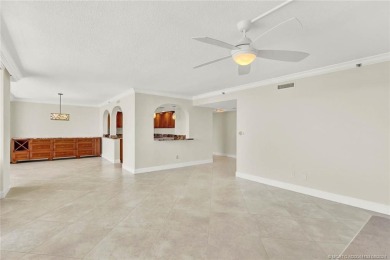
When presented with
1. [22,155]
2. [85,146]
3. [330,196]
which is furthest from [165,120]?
[330,196]

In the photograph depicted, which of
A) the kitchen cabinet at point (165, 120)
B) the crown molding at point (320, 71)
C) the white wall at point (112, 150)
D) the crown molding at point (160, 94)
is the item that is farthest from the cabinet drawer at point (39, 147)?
the crown molding at point (320, 71)

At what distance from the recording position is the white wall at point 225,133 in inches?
338

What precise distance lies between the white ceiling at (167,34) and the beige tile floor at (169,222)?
2.49 m

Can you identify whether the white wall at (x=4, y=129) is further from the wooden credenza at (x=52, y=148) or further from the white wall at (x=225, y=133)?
the white wall at (x=225, y=133)

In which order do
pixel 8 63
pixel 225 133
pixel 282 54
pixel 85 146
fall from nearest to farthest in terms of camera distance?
pixel 282 54, pixel 8 63, pixel 85 146, pixel 225 133

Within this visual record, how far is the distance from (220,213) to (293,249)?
1.11m

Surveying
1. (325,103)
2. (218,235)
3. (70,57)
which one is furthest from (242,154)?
(70,57)

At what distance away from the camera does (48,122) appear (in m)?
7.98

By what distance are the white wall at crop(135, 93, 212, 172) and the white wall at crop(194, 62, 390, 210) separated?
2397 mm

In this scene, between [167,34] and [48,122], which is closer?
[167,34]

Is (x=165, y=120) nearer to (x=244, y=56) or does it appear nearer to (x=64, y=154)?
(x=64, y=154)

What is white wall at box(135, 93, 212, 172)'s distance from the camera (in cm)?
543

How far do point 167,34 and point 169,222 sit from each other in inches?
99.3

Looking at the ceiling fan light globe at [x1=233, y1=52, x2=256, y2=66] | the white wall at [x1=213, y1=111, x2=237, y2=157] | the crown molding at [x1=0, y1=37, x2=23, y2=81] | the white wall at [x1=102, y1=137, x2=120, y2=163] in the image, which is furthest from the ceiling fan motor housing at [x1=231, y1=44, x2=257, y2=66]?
the white wall at [x1=213, y1=111, x2=237, y2=157]
